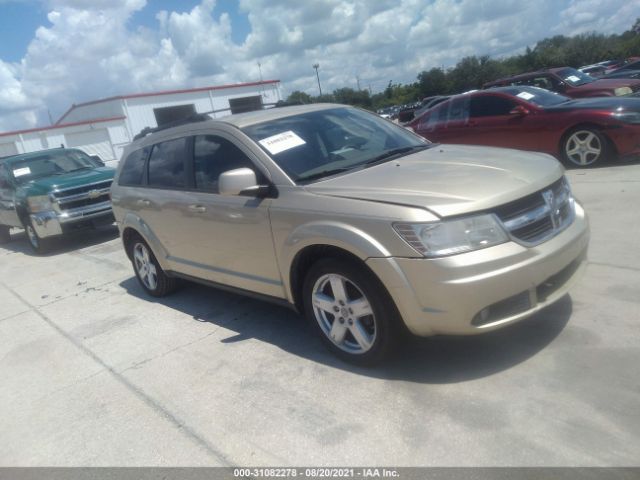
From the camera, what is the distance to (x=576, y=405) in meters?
2.78

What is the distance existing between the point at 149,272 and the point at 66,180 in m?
4.92

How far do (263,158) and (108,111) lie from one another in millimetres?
39483

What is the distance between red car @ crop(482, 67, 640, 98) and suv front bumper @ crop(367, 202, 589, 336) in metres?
9.80

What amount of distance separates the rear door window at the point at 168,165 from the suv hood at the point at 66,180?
16.5 feet

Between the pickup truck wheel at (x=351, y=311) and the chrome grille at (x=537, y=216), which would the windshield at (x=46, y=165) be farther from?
the chrome grille at (x=537, y=216)

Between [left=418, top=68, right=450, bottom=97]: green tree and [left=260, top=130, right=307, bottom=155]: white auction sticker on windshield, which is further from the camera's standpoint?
[left=418, top=68, right=450, bottom=97]: green tree

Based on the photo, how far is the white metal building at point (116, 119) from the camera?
34.5 m

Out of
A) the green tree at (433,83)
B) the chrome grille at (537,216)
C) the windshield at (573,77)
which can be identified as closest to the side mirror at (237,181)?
the chrome grille at (537,216)

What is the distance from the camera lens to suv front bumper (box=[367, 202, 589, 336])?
2854 mm

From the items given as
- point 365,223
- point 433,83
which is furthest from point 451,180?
point 433,83

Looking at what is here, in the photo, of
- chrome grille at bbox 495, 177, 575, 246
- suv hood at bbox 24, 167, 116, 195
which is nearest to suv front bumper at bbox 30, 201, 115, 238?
suv hood at bbox 24, 167, 116, 195

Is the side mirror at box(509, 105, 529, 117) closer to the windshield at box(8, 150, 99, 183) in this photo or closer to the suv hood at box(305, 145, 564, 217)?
the suv hood at box(305, 145, 564, 217)

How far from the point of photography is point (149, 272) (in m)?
5.68

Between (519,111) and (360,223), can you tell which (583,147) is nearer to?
(519,111)
